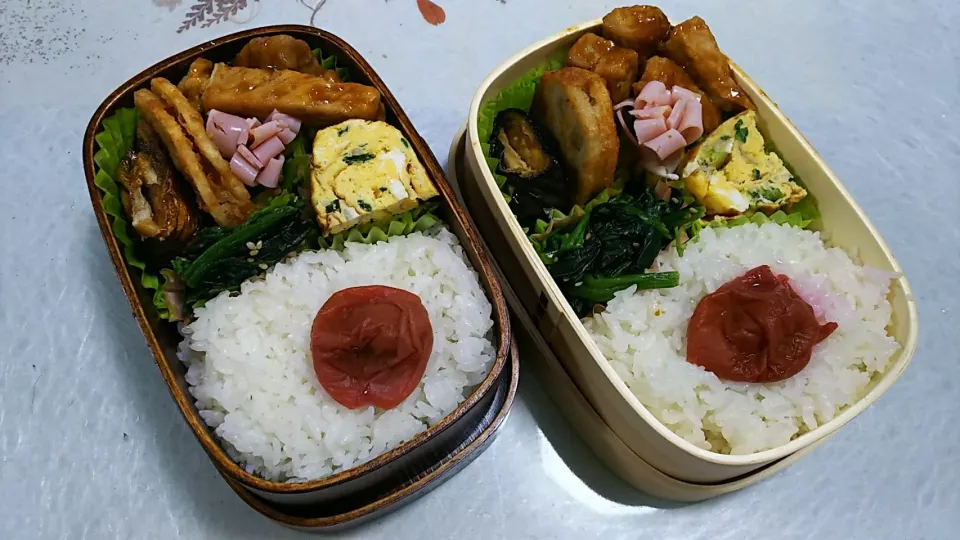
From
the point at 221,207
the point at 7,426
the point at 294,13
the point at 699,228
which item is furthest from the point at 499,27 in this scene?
the point at 7,426

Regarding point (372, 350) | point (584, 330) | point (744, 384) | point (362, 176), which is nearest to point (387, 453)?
point (372, 350)

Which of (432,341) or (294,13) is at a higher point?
(294,13)

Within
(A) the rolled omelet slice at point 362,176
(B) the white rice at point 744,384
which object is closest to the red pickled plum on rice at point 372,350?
(A) the rolled omelet slice at point 362,176

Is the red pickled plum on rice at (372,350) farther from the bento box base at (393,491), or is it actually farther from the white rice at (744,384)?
the white rice at (744,384)

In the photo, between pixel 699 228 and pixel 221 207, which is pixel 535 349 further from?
pixel 221 207

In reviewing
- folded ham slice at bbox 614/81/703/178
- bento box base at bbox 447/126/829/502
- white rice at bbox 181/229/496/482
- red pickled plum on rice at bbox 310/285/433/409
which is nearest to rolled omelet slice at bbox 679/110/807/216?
folded ham slice at bbox 614/81/703/178

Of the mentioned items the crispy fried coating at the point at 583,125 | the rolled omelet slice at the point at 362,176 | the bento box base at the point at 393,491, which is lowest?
the bento box base at the point at 393,491
